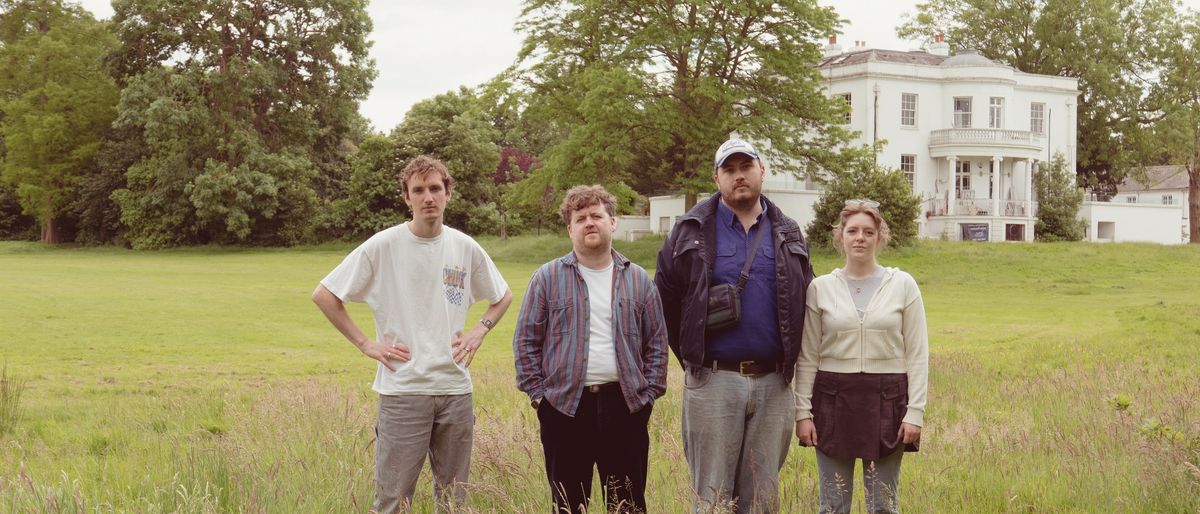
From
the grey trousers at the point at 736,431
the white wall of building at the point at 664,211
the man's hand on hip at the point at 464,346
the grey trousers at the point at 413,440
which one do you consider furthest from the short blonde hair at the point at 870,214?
the white wall of building at the point at 664,211

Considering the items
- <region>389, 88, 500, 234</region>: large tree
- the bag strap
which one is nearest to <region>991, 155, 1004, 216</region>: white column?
<region>389, 88, 500, 234</region>: large tree

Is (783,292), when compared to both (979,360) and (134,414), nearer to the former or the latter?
(134,414)

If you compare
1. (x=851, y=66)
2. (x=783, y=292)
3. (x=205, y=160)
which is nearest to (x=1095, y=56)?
(x=851, y=66)

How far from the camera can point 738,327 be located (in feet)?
16.6

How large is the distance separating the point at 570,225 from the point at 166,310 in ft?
63.6

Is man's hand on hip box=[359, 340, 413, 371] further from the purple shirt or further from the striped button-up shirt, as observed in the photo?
the purple shirt

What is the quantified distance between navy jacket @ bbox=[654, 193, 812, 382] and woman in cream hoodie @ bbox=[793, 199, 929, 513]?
0.13 m

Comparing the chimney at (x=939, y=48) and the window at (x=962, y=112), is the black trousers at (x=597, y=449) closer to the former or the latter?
the window at (x=962, y=112)

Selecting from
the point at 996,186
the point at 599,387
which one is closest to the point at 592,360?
the point at 599,387

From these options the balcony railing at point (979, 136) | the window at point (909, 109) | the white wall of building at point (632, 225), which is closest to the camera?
the balcony railing at point (979, 136)

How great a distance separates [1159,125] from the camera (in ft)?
175

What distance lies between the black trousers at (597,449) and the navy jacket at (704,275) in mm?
433

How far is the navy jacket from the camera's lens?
16.5 feet

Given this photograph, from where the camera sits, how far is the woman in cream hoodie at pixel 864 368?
5.02 metres
